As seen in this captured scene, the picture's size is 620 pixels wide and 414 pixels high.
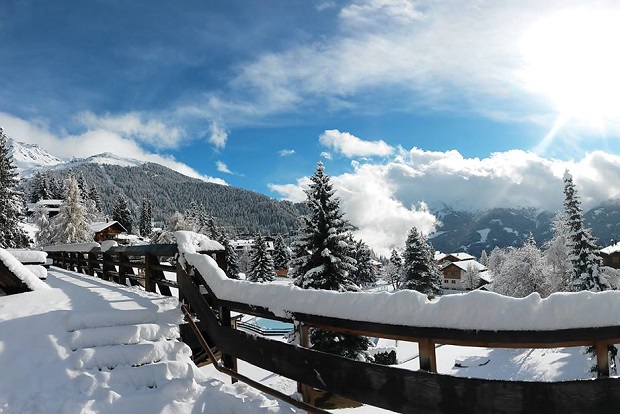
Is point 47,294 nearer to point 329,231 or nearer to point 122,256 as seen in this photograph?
point 122,256

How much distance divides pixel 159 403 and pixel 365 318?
8.37ft

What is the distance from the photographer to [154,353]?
5.23 meters

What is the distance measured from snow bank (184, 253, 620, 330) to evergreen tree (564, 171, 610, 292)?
1012 inches

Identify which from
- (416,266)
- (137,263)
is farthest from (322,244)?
(416,266)

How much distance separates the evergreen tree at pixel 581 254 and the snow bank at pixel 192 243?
24745 millimetres

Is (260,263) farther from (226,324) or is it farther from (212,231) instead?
(226,324)

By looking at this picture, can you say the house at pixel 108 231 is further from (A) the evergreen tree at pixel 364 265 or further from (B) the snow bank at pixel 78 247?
(B) the snow bank at pixel 78 247

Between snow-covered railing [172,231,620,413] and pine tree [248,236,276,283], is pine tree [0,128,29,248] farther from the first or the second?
snow-covered railing [172,231,620,413]

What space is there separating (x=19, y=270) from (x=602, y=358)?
29.3 ft

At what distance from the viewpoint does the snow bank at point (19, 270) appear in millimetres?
7329

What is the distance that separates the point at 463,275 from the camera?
323 feet

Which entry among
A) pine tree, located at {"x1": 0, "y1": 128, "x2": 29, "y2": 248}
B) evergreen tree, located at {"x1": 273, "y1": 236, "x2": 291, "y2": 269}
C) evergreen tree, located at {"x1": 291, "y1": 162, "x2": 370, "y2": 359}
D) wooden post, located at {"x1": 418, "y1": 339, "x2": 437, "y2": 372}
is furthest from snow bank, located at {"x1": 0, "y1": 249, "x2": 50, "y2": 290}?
evergreen tree, located at {"x1": 273, "y1": 236, "x2": 291, "y2": 269}

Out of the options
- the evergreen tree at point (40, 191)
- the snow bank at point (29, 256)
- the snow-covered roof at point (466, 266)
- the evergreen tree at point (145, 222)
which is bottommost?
the snow-covered roof at point (466, 266)

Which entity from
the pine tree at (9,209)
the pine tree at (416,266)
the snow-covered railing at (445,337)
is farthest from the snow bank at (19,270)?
the pine tree at (416,266)
